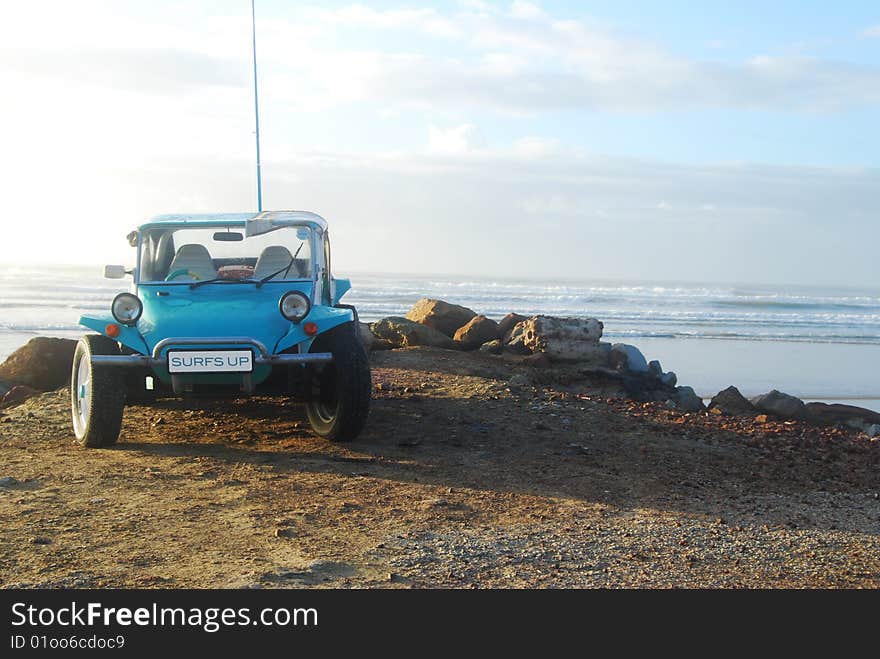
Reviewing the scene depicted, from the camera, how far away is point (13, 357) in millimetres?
12453

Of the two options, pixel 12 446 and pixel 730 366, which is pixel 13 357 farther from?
pixel 730 366

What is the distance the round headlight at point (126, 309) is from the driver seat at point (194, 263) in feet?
2.38

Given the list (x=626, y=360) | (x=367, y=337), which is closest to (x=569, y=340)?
(x=626, y=360)

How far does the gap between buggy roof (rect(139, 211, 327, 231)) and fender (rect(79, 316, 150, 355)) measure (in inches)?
48.6

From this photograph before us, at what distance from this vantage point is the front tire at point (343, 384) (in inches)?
306

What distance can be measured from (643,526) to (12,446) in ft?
17.5

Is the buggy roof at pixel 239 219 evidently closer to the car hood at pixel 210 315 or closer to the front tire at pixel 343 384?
the car hood at pixel 210 315

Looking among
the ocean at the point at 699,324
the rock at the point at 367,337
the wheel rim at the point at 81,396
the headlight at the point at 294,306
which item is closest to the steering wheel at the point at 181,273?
the wheel rim at the point at 81,396

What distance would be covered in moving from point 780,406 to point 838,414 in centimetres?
124

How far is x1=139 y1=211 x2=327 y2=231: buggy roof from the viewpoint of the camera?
28.8 ft

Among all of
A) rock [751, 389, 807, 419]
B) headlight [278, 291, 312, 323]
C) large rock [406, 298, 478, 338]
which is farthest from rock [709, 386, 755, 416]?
headlight [278, 291, 312, 323]

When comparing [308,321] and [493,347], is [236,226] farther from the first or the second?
[493,347]

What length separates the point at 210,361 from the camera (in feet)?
24.5

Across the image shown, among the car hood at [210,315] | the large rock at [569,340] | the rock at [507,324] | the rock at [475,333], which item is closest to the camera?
the car hood at [210,315]
